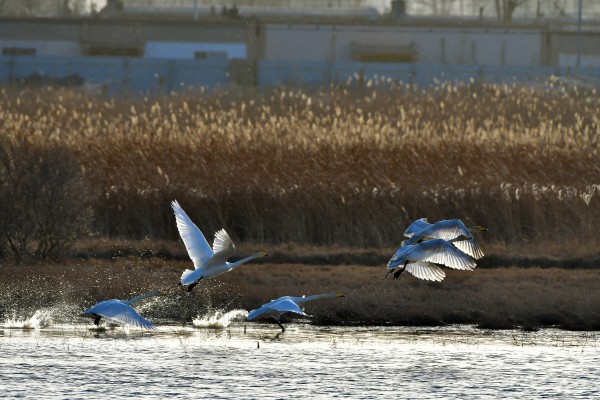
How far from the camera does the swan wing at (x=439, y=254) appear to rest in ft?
47.4

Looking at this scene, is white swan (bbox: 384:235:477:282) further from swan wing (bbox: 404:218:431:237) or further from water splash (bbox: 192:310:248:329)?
water splash (bbox: 192:310:248:329)

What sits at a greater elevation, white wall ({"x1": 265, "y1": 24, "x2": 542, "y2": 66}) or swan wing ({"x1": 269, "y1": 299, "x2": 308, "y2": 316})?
white wall ({"x1": 265, "y1": 24, "x2": 542, "y2": 66})

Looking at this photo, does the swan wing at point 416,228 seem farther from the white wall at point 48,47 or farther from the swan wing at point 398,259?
the white wall at point 48,47

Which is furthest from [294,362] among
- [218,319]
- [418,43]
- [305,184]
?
[418,43]

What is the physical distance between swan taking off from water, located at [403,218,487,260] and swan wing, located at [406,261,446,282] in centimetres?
29

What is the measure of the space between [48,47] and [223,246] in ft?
181

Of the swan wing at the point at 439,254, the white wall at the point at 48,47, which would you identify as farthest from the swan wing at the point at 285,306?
the white wall at the point at 48,47

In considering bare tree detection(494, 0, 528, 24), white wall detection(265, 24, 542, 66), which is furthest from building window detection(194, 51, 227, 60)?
bare tree detection(494, 0, 528, 24)

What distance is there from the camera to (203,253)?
1470 cm

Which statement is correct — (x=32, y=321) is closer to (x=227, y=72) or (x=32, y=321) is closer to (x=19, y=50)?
(x=227, y=72)

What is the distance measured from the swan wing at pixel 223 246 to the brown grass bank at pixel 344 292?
108 inches

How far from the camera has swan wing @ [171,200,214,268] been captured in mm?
14633

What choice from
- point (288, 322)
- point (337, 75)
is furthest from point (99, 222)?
point (337, 75)

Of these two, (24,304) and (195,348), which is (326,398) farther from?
(24,304)
